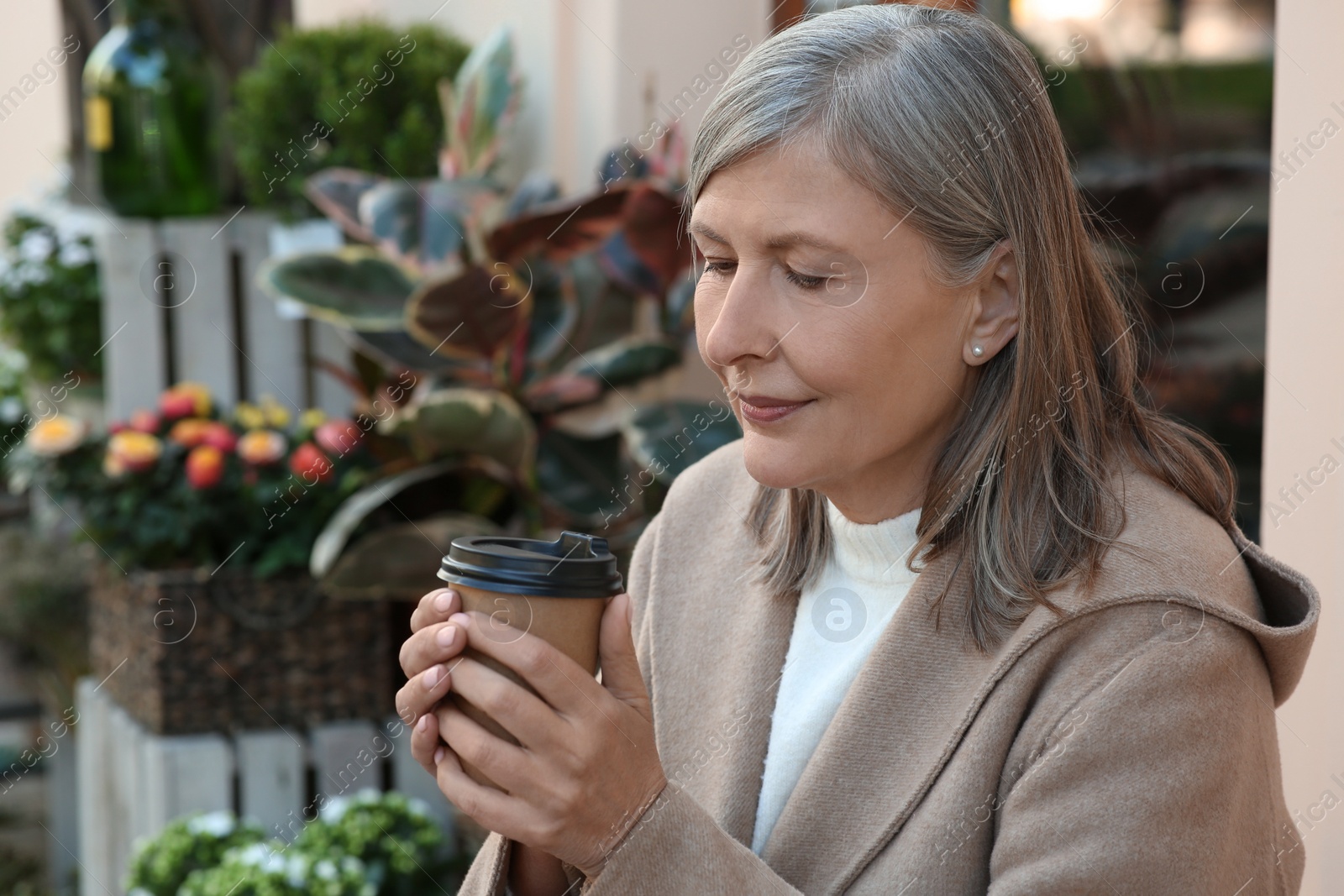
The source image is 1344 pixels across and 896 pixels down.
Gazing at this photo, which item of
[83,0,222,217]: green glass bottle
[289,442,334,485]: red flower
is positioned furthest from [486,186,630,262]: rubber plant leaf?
[83,0,222,217]: green glass bottle

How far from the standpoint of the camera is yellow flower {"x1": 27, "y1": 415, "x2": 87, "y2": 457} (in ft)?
11.4

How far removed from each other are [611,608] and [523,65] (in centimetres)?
276

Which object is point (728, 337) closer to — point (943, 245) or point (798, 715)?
point (943, 245)

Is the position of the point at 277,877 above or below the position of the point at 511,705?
below

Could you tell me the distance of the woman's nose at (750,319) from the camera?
121 cm

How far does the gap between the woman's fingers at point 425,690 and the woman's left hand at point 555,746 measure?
1 centimetres

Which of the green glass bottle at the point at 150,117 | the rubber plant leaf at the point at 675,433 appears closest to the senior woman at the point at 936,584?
the rubber plant leaf at the point at 675,433


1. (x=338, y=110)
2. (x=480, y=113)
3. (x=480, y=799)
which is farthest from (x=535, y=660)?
(x=338, y=110)

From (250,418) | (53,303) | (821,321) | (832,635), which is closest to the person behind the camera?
(821,321)

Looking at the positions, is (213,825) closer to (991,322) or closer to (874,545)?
(874,545)

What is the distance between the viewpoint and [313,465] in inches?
124

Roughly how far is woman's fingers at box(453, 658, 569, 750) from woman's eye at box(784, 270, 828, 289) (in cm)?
44

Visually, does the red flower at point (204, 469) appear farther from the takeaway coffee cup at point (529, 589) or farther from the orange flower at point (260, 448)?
the takeaway coffee cup at point (529, 589)

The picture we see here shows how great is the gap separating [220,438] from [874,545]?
239 centimetres
